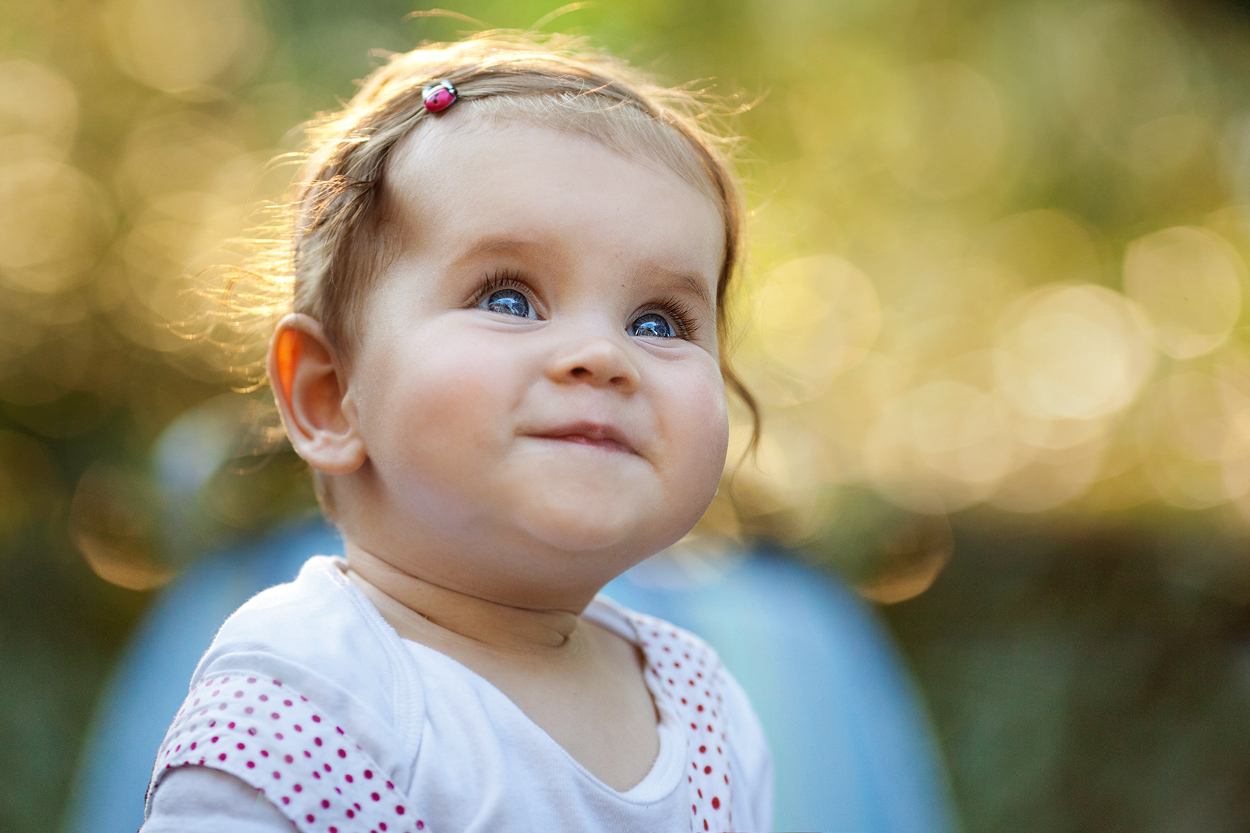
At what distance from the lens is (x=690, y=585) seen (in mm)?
1695

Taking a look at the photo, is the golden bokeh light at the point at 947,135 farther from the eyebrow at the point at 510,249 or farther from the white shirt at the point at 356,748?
the white shirt at the point at 356,748

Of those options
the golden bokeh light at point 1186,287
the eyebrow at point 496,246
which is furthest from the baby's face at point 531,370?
the golden bokeh light at point 1186,287

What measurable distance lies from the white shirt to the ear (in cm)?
13

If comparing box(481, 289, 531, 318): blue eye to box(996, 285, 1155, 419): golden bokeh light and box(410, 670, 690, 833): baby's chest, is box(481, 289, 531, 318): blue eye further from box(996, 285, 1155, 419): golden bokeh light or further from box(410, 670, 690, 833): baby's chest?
box(996, 285, 1155, 419): golden bokeh light

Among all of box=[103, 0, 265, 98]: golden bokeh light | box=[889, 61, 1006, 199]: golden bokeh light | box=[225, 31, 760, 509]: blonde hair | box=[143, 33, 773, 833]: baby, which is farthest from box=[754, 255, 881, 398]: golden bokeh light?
box=[143, 33, 773, 833]: baby

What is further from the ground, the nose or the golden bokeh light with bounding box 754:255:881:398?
the golden bokeh light with bounding box 754:255:881:398

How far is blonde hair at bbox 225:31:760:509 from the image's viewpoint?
91 centimetres

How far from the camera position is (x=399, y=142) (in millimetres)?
936

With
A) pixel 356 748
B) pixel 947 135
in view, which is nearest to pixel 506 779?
pixel 356 748

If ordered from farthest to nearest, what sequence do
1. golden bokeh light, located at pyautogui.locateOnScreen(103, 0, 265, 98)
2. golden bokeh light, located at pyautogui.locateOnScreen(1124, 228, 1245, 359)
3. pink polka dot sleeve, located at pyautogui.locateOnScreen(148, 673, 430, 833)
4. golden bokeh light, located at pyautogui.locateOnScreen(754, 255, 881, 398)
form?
golden bokeh light, located at pyautogui.locateOnScreen(754, 255, 881, 398)
golden bokeh light, located at pyautogui.locateOnScreen(1124, 228, 1245, 359)
golden bokeh light, located at pyautogui.locateOnScreen(103, 0, 265, 98)
pink polka dot sleeve, located at pyautogui.locateOnScreen(148, 673, 430, 833)

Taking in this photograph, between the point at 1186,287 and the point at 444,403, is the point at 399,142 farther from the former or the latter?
the point at 1186,287

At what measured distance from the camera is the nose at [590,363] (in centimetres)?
78

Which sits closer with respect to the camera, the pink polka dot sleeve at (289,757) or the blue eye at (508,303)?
the pink polka dot sleeve at (289,757)

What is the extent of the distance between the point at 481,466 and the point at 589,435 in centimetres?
9
